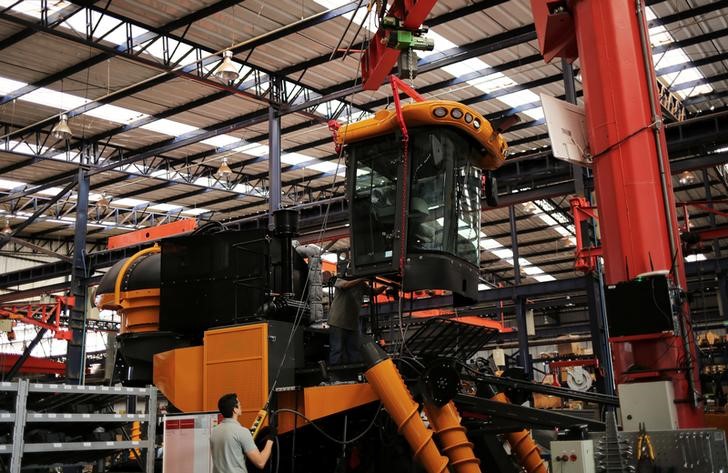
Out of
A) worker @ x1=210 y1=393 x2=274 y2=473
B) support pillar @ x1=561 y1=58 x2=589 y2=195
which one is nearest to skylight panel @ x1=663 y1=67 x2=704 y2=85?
support pillar @ x1=561 y1=58 x2=589 y2=195

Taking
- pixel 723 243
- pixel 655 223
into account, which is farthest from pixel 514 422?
pixel 723 243

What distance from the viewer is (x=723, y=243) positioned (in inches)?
1563

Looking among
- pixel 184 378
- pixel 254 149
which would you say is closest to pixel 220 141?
pixel 254 149

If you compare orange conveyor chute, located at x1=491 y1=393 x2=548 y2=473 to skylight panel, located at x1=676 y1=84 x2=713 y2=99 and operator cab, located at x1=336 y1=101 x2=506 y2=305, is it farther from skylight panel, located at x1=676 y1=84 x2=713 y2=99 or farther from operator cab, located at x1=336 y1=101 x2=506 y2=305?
skylight panel, located at x1=676 y1=84 x2=713 y2=99

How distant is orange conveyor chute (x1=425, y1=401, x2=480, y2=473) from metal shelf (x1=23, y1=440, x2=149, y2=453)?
3.99 metres

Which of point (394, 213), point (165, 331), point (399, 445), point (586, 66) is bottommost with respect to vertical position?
point (399, 445)

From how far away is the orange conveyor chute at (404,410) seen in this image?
645 centimetres

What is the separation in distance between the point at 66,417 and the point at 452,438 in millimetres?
4335

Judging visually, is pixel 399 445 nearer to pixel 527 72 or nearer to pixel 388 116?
pixel 388 116

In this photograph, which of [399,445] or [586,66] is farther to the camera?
[399,445]

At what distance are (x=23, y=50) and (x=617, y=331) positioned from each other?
61.0ft

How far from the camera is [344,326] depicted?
8.15 meters

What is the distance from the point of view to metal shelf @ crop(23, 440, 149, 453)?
7484mm

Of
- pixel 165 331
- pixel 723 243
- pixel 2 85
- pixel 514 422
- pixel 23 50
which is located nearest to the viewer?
pixel 514 422
